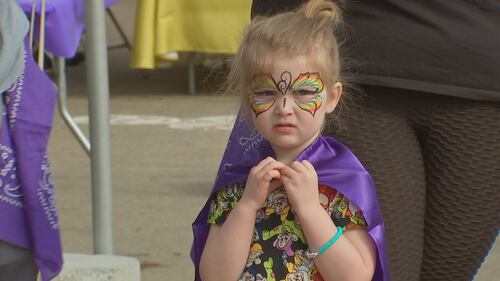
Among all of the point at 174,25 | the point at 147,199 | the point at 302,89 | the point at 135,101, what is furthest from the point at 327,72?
the point at 135,101

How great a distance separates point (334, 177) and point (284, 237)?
6.0 inches

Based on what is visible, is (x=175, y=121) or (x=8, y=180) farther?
(x=175, y=121)

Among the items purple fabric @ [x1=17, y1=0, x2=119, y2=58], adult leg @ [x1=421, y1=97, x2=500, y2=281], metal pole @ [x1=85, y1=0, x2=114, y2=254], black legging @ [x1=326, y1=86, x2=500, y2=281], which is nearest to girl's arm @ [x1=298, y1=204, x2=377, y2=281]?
black legging @ [x1=326, y1=86, x2=500, y2=281]

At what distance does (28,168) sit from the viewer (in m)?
2.88

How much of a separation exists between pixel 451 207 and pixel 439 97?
0.26 metres

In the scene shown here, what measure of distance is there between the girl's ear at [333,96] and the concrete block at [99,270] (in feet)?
6.14

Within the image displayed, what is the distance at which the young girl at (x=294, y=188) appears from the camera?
232 centimetres

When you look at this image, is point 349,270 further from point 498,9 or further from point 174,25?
point 174,25

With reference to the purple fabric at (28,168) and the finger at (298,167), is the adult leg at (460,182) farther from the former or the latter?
the purple fabric at (28,168)

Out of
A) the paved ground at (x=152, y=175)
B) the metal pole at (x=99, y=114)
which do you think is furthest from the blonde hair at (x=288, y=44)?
the paved ground at (x=152, y=175)

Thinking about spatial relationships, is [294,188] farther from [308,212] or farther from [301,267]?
[301,267]

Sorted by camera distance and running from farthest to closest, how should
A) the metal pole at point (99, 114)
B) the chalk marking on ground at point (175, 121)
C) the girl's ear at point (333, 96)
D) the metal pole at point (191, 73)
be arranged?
the metal pole at point (191, 73) < the chalk marking on ground at point (175, 121) < the metal pole at point (99, 114) < the girl's ear at point (333, 96)

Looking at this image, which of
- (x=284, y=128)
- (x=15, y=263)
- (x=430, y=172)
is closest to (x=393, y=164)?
(x=430, y=172)

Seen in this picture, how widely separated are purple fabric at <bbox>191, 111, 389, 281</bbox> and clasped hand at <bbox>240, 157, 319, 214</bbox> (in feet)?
0.21
